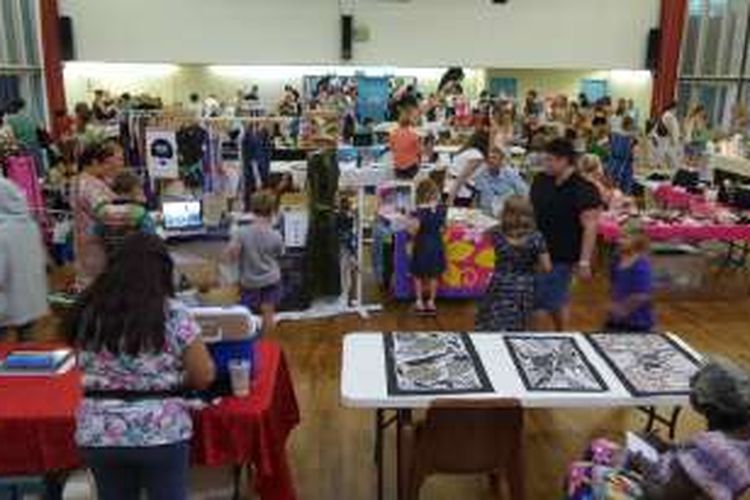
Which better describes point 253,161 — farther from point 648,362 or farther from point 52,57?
point 52,57

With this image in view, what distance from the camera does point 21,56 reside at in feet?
37.6

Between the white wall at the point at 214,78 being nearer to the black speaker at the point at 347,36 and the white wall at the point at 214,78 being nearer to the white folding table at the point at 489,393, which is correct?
the black speaker at the point at 347,36

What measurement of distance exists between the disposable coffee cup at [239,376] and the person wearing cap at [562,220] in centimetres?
202

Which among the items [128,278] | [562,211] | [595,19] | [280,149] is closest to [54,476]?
A: [128,278]

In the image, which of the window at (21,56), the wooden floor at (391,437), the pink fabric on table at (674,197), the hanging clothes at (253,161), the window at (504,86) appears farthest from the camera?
the window at (504,86)

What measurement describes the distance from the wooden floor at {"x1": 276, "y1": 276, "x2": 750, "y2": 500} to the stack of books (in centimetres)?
121

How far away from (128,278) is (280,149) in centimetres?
571

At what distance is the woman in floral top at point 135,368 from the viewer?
2.16 metres

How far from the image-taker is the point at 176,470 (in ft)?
7.77

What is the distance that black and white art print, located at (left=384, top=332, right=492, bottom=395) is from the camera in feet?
9.62

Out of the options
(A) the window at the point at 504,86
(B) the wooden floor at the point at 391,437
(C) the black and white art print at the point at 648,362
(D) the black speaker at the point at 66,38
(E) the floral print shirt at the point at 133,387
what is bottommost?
(B) the wooden floor at the point at 391,437

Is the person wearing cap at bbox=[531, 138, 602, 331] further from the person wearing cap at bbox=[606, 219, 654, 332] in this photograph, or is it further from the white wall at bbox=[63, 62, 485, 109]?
the white wall at bbox=[63, 62, 485, 109]

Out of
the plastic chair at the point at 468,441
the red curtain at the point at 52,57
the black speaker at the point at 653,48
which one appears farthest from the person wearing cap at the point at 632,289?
the black speaker at the point at 653,48

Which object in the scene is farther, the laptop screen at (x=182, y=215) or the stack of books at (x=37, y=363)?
the laptop screen at (x=182, y=215)
